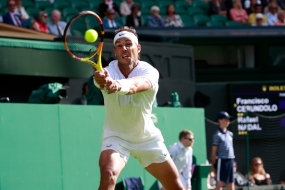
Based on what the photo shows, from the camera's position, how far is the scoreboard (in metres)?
17.0

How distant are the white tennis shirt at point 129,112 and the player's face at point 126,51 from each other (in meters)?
0.11

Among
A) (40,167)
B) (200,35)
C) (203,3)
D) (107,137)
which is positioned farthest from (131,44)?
(203,3)

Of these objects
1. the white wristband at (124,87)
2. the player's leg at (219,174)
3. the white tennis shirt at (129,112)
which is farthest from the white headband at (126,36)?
the player's leg at (219,174)

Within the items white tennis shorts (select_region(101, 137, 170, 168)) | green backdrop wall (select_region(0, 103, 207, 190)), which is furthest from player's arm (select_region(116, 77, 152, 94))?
green backdrop wall (select_region(0, 103, 207, 190))

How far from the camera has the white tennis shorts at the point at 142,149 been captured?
7.70m

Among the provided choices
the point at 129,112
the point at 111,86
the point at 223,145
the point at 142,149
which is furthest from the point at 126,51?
the point at 223,145

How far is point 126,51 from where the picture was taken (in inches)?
305

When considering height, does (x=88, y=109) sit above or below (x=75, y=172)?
above

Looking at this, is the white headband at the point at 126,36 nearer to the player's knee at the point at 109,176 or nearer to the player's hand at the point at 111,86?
the player's hand at the point at 111,86

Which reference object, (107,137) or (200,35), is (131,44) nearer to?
(107,137)

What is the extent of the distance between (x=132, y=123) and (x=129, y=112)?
122mm

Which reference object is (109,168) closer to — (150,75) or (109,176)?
(109,176)

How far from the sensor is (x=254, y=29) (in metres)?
18.3

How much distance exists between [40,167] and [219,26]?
870 cm
